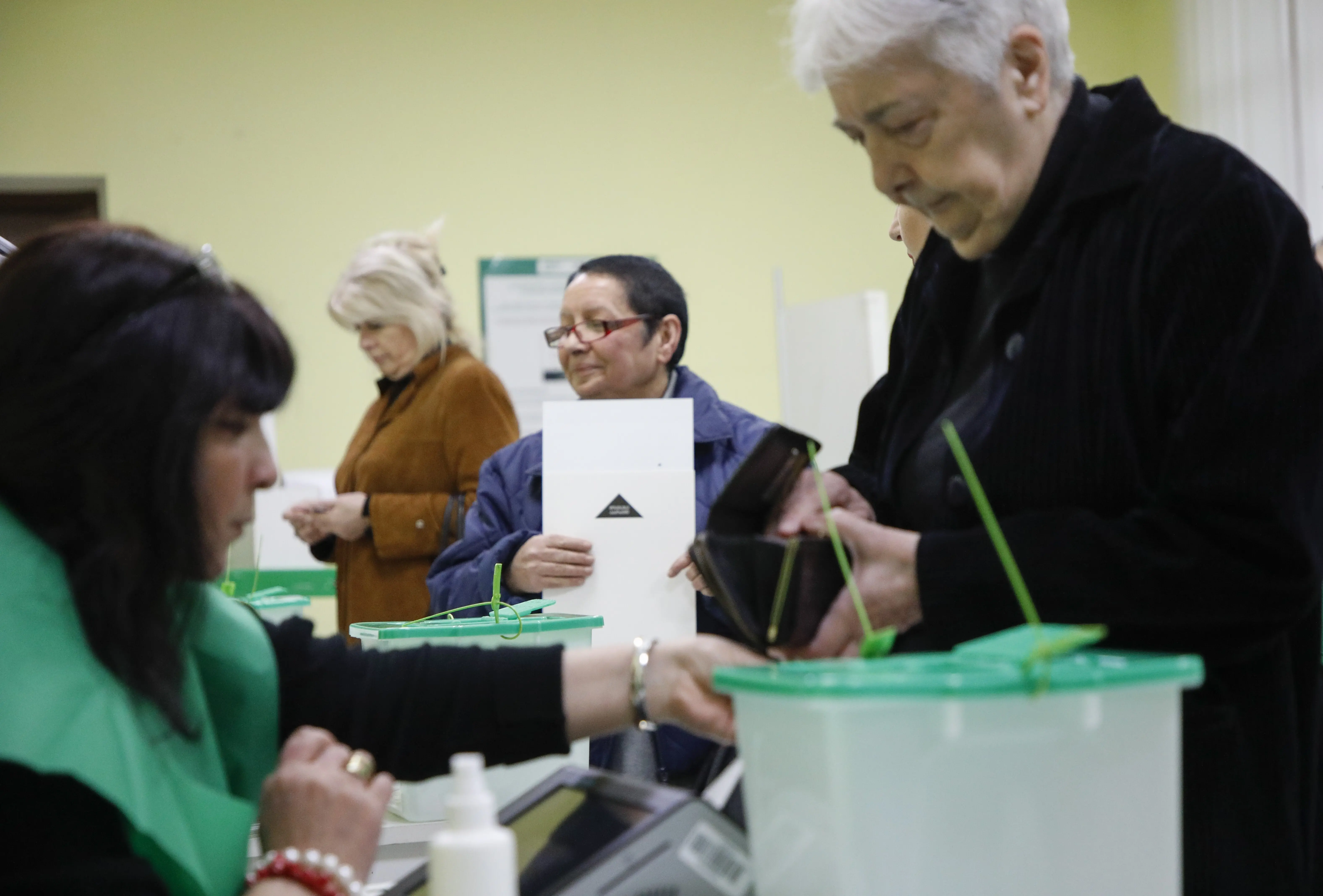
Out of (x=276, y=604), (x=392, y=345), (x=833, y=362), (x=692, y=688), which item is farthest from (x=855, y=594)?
(x=833, y=362)

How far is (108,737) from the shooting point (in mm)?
790

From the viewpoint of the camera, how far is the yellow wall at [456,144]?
164 inches

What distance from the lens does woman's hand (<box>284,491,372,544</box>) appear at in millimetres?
2842

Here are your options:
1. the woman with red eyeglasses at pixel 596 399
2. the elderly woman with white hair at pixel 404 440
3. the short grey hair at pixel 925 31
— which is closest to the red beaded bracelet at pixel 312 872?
the short grey hair at pixel 925 31

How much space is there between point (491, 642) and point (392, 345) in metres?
1.63

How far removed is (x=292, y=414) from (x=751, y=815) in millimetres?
3779

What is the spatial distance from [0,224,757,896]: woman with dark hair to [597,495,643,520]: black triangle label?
3.14ft

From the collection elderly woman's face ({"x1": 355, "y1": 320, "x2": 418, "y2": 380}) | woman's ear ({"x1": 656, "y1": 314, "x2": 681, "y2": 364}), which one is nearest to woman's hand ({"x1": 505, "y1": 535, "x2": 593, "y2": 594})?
woman's ear ({"x1": 656, "y1": 314, "x2": 681, "y2": 364})

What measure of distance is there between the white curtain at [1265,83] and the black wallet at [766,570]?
11.8ft

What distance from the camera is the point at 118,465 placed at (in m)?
0.87

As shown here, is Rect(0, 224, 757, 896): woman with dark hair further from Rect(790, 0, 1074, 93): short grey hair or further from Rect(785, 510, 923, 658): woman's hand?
Rect(790, 0, 1074, 93): short grey hair

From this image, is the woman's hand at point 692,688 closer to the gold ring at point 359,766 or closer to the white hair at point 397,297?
the gold ring at point 359,766

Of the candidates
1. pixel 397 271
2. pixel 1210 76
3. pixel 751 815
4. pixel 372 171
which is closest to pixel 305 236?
pixel 372 171

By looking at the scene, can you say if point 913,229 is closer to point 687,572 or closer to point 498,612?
point 687,572
